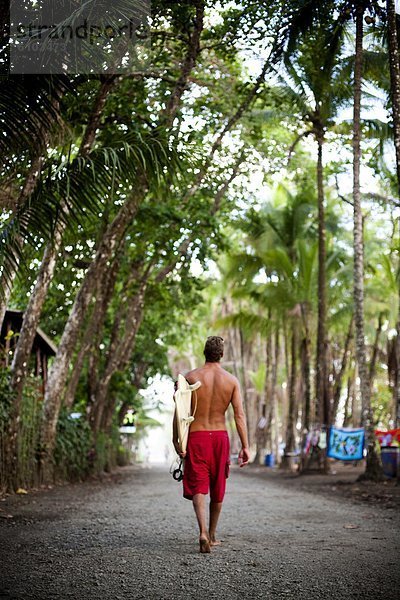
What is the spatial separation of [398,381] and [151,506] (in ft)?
61.6

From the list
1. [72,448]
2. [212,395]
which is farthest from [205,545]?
[72,448]

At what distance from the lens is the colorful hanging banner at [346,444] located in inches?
774

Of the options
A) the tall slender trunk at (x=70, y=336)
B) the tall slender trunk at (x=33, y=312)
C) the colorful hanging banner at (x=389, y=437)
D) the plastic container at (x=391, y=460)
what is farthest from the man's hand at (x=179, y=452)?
the colorful hanging banner at (x=389, y=437)

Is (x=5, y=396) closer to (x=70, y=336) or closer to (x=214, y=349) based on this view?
(x=70, y=336)

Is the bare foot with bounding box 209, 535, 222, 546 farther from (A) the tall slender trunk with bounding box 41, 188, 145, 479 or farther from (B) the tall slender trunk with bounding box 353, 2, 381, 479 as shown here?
(B) the tall slender trunk with bounding box 353, 2, 381, 479

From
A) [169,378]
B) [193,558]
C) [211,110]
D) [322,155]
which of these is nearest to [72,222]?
[193,558]

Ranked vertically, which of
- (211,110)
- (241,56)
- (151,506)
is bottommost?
(151,506)

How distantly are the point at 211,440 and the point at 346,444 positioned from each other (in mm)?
14161

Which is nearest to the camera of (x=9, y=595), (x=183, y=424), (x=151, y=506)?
(x=9, y=595)

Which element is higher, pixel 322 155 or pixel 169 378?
pixel 322 155

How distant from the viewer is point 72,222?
8781 mm

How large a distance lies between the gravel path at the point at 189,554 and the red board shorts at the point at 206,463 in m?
0.53

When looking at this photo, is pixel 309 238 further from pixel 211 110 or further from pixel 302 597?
pixel 302 597

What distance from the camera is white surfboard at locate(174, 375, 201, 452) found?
644 centimetres
